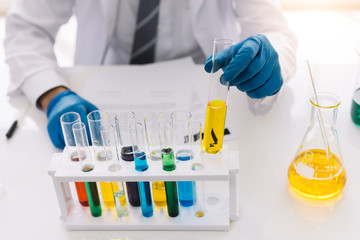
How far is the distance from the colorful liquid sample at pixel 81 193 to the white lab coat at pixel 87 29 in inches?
18.1

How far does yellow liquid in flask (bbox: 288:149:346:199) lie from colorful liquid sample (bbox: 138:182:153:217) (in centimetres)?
31

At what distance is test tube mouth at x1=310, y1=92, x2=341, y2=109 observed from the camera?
813mm

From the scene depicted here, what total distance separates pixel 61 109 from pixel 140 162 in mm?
394

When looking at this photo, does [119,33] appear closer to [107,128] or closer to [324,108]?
[107,128]

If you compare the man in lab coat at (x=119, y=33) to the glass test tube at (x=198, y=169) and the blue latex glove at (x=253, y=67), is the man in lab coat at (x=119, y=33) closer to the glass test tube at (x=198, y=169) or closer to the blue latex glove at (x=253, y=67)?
the blue latex glove at (x=253, y=67)

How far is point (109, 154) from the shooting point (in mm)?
824

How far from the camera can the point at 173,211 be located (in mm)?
829

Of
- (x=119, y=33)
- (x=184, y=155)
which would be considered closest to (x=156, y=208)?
(x=184, y=155)

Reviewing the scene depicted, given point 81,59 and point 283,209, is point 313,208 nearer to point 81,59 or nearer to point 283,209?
point 283,209

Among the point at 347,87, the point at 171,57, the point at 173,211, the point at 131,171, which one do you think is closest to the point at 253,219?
the point at 173,211

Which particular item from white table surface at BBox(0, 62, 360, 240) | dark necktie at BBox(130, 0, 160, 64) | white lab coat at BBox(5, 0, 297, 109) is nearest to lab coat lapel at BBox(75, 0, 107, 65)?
white lab coat at BBox(5, 0, 297, 109)

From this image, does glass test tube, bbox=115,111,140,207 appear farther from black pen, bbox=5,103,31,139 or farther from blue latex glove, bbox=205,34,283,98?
black pen, bbox=5,103,31,139

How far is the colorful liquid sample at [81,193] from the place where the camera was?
33.2 inches

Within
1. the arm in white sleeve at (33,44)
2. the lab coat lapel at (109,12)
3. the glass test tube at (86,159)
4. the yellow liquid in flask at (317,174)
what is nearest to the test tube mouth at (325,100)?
the yellow liquid in flask at (317,174)
